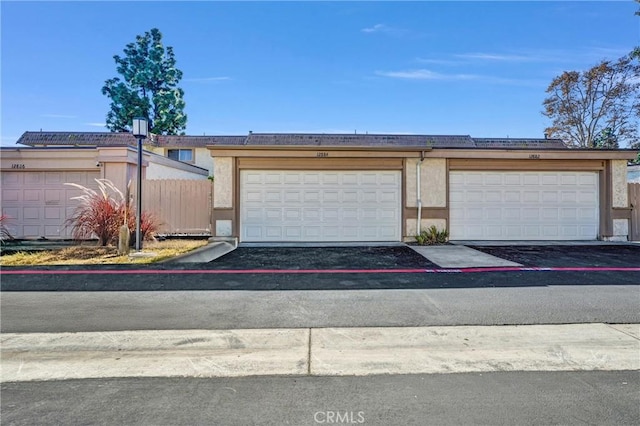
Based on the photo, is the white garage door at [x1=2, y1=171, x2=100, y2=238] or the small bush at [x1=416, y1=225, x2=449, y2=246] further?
the white garage door at [x1=2, y1=171, x2=100, y2=238]

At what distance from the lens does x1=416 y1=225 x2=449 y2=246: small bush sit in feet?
42.7

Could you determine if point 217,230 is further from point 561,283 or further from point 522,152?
point 522,152

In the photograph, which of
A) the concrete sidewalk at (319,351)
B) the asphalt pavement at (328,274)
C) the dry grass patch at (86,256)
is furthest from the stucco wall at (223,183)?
the concrete sidewalk at (319,351)

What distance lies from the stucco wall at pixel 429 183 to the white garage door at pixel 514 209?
0.38 metres

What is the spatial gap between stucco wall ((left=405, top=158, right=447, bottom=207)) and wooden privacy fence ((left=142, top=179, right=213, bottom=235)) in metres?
7.10

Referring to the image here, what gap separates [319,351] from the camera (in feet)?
14.4

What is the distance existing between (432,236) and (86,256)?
33.6ft

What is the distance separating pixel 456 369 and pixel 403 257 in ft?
21.4

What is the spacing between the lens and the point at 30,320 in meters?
5.43

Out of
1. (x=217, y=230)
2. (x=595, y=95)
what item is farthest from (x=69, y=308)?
(x=595, y=95)

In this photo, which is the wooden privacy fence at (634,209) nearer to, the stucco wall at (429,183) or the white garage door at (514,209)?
the white garage door at (514,209)

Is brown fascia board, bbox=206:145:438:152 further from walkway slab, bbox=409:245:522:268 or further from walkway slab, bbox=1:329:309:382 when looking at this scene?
walkway slab, bbox=1:329:309:382

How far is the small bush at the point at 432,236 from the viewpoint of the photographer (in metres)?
13.0

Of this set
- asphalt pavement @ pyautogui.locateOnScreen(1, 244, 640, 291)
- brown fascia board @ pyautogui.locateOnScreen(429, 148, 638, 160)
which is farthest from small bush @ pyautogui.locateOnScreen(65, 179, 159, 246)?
brown fascia board @ pyautogui.locateOnScreen(429, 148, 638, 160)
